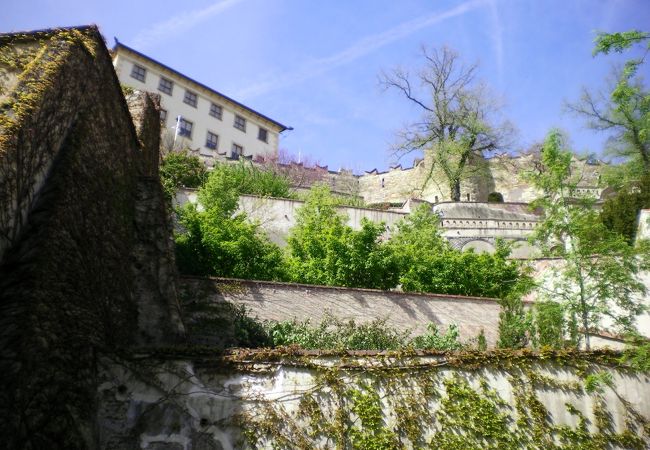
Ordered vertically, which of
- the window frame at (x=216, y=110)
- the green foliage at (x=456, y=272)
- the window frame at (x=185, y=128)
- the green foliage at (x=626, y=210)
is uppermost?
the window frame at (x=216, y=110)

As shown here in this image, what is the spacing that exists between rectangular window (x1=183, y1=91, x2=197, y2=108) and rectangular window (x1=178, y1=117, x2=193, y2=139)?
168 centimetres

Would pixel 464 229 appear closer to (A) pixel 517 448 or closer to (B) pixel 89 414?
(A) pixel 517 448

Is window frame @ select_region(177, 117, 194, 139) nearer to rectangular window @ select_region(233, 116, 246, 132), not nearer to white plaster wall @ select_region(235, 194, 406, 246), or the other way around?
rectangular window @ select_region(233, 116, 246, 132)

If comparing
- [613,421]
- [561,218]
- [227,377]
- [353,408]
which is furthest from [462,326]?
[227,377]

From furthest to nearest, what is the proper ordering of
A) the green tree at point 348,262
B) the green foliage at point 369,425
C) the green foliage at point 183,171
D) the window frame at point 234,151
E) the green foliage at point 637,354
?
the window frame at point 234,151, the green foliage at point 183,171, the green tree at point 348,262, the green foliage at point 637,354, the green foliage at point 369,425

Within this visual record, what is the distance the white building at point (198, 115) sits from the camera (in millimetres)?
34688

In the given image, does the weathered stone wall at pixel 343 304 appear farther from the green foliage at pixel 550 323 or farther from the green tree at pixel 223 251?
the green foliage at pixel 550 323

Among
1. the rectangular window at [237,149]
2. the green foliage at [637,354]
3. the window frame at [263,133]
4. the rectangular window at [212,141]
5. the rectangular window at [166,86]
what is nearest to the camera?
the green foliage at [637,354]

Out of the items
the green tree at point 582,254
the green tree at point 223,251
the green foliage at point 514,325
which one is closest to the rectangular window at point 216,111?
the green tree at point 223,251

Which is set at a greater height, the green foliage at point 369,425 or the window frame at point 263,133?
the window frame at point 263,133

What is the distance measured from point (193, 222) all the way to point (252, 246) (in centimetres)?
175

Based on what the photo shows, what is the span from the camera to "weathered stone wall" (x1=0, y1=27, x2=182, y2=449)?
4547mm

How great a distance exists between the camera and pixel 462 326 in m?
13.6

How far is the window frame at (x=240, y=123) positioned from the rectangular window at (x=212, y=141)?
2498 mm
